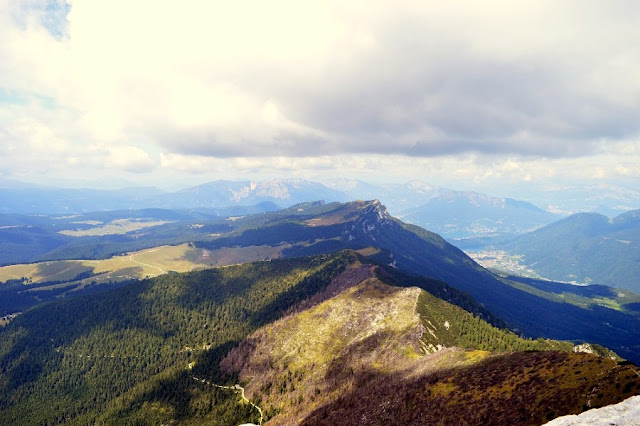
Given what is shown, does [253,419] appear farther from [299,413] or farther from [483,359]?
[483,359]

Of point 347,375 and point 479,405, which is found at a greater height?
point 479,405

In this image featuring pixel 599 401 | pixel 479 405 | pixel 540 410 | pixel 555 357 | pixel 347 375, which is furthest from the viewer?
pixel 347 375

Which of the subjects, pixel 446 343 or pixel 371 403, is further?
pixel 446 343

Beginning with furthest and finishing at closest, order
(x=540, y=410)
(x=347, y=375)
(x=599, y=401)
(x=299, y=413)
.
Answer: (x=347, y=375), (x=299, y=413), (x=540, y=410), (x=599, y=401)

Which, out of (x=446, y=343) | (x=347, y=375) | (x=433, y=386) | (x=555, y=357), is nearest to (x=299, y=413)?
(x=347, y=375)

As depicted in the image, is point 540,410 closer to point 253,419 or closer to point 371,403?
point 371,403

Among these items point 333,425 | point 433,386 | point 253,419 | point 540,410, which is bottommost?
point 253,419
